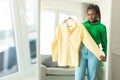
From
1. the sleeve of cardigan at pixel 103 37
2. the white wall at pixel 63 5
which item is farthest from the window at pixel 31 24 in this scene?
the sleeve of cardigan at pixel 103 37

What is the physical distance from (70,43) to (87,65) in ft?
0.75

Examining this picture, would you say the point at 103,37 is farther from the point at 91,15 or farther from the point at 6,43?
the point at 6,43

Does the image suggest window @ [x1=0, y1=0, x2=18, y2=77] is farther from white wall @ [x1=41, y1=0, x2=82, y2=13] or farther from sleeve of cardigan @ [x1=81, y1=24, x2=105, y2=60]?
sleeve of cardigan @ [x1=81, y1=24, x2=105, y2=60]

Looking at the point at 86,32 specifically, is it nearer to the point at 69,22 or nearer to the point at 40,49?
the point at 69,22

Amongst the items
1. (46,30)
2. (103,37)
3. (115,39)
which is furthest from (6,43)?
(115,39)

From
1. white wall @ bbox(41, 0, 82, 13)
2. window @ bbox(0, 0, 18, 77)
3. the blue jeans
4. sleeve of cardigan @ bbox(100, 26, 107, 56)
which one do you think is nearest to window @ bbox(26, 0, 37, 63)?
window @ bbox(0, 0, 18, 77)

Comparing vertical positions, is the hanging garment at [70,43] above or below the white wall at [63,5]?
below

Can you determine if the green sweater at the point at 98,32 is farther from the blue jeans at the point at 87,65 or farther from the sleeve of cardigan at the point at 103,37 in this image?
the blue jeans at the point at 87,65

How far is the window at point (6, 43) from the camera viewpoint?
187 centimetres

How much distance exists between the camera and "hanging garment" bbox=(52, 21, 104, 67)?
63.7 inches

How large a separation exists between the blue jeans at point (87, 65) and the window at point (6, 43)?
649 millimetres

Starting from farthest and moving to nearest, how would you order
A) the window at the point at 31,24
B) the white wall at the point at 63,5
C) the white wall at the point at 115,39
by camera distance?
the window at the point at 31,24 → the white wall at the point at 115,39 → the white wall at the point at 63,5

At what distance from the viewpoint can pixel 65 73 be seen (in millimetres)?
1662

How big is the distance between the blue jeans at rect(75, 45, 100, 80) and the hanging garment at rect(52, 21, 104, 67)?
0.03m
